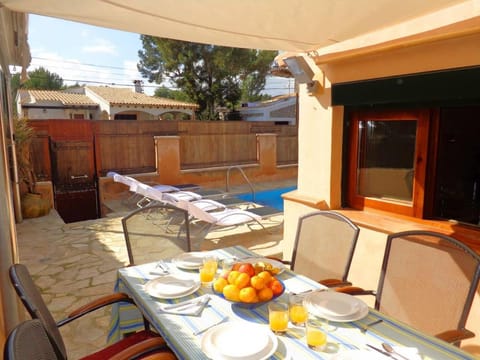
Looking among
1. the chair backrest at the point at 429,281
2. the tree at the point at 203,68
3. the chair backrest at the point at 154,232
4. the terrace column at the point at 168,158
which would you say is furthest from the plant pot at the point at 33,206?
the tree at the point at 203,68

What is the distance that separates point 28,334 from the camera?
113 cm

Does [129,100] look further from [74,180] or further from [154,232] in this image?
[154,232]

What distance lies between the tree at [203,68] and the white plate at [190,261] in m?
15.5

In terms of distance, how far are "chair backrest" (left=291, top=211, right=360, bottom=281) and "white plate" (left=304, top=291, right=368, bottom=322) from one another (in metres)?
0.57

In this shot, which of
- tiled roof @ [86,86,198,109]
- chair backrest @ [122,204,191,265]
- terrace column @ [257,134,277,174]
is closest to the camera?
chair backrest @ [122,204,191,265]

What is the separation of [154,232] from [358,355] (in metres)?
1.87

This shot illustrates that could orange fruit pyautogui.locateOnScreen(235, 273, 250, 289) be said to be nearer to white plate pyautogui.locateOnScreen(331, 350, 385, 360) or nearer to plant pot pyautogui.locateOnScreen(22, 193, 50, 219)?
white plate pyautogui.locateOnScreen(331, 350, 385, 360)

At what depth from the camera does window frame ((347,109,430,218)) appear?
10.0 ft

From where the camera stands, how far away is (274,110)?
2178cm

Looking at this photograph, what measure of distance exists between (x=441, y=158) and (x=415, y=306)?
5.24ft

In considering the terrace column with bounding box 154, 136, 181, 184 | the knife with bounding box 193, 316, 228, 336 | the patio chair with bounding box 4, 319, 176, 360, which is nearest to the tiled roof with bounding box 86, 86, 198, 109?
the terrace column with bounding box 154, 136, 181, 184

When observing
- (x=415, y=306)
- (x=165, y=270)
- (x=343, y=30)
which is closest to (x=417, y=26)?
(x=343, y=30)

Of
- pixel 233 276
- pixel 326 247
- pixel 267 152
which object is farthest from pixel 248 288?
pixel 267 152

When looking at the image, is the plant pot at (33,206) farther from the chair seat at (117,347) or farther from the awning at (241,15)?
the chair seat at (117,347)
